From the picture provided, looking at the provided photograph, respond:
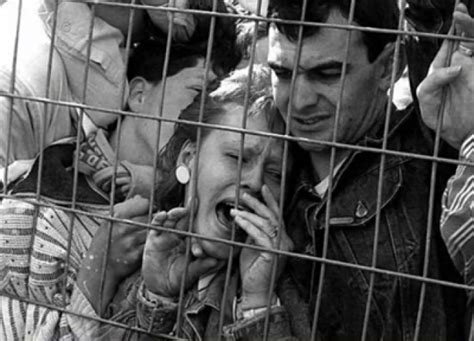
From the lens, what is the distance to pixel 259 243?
6.46ft

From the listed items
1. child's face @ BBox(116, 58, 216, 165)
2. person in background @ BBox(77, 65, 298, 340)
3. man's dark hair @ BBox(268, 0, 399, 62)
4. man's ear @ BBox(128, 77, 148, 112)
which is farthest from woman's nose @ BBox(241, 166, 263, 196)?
man's ear @ BBox(128, 77, 148, 112)

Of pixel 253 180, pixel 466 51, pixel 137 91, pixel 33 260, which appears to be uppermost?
pixel 466 51

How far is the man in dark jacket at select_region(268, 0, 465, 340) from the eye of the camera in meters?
1.97

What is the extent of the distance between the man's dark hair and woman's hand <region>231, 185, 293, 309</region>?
0.27 m

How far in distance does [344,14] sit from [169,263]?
0.52m

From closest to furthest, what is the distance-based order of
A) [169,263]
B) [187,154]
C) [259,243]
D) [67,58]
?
[259,243]
[169,263]
[187,154]
[67,58]

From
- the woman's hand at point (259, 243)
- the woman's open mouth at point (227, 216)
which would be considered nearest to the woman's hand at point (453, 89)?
the woman's hand at point (259, 243)

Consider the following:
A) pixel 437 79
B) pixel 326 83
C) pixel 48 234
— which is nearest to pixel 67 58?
pixel 48 234

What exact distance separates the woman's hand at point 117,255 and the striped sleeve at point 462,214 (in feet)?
2.02

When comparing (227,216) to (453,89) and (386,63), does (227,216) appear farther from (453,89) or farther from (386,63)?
(453,89)

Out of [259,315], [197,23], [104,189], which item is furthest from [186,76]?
[259,315]

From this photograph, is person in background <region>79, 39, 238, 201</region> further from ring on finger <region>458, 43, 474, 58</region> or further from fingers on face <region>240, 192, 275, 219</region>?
ring on finger <region>458, 43, 474, 58</region>

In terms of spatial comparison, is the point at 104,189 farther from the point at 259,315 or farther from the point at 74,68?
the point at 259,315

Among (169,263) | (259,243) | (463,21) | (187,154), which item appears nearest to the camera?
(463,21)
